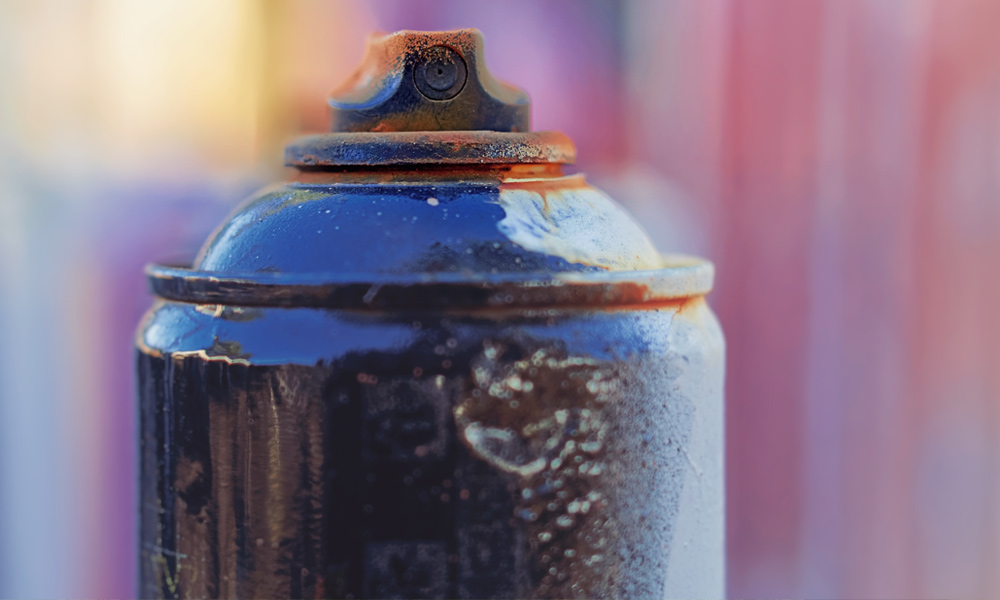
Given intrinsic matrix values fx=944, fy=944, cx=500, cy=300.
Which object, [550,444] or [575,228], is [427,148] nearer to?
[575,228]

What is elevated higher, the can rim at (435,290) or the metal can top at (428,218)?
the metal can top at (428,218)

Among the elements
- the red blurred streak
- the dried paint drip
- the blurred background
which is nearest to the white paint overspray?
the dried paint drip

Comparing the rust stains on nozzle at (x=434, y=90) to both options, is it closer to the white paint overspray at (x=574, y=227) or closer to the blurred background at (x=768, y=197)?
the white paint overspray at (x=574, y=227)

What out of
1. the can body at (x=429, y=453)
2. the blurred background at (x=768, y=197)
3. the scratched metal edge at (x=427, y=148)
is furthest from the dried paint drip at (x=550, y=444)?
the blurred background at (x=768, y=197)

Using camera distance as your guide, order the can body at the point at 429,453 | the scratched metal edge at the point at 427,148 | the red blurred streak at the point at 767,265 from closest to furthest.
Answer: the can body at the point at 429,453 → the scratched metal edge at the point at 427,148 → the red blurred streak at the point at 767,265

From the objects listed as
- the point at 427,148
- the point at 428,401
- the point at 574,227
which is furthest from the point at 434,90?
the point at 428,401

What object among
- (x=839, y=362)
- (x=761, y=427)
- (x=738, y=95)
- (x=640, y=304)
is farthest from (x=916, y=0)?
(x=640, y=304)

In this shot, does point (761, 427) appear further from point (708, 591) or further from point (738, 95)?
point (708, 591)
